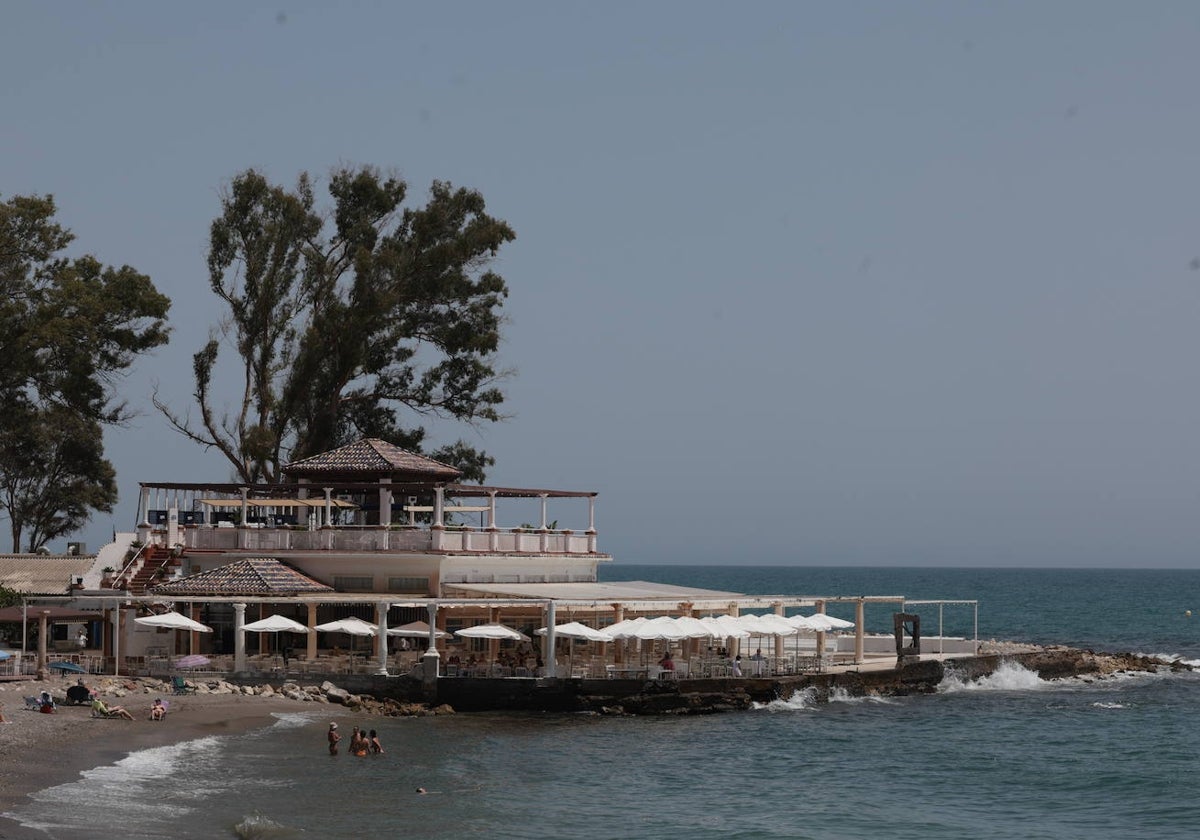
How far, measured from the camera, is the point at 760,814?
3628 cm

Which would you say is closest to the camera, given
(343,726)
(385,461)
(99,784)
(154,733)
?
(99,784)

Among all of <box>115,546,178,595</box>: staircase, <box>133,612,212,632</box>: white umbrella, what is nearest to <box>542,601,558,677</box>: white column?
<box>133,612,212,632</box>: white umbrella

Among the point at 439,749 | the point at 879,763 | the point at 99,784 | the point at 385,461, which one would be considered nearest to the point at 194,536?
the point at 385,461

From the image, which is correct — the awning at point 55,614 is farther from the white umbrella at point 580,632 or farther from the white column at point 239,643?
the white umbrella at point 580,632

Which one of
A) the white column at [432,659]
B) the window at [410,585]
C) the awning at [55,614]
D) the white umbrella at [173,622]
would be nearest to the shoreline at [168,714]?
the white column at [432,659]

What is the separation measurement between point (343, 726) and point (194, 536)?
41.7 ft

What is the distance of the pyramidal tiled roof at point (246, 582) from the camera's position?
165 feet

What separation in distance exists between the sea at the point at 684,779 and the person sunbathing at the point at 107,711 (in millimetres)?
3026

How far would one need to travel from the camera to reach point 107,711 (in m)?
42.4

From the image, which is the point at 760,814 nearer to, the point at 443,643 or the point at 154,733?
the point at 154,733

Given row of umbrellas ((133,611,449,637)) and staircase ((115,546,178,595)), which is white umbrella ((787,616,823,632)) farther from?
staircase ((115,546,178,595))

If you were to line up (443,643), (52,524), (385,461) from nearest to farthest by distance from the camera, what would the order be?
1. (443,643)
2. (385,461)
3. (52,524)

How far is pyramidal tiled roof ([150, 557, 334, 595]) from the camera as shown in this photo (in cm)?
5044

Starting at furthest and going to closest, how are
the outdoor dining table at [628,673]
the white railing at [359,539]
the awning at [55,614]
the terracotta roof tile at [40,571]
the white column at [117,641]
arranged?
the terracotta roof tile at [40,571] → the white railing at [359,539] → the awning at [55,614] → the outdoor dining table at [628,673] → the white column at [117,641]
